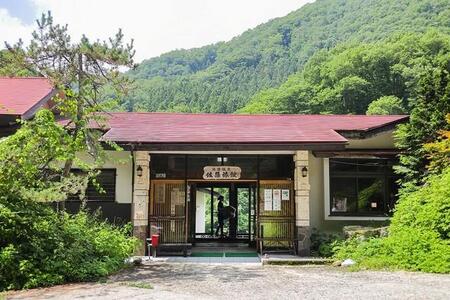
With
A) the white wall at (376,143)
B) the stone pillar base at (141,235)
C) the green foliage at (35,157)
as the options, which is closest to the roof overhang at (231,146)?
the white wall at (376,143)

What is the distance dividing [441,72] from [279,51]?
58.8m

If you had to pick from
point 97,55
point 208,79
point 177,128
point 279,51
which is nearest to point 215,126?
point 177,128

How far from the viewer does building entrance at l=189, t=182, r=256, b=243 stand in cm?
1459

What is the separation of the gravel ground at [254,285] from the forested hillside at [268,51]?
35.7 metres

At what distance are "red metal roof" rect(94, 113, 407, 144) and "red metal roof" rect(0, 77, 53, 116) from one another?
2.11 m

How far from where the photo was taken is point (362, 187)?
1255cm

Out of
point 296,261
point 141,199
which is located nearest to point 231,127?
point 141,199

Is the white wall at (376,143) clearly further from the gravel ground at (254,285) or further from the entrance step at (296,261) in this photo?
the gravel ground at (254,285)

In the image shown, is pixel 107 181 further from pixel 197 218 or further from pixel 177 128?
pixel 197 218

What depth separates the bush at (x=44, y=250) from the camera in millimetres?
7184

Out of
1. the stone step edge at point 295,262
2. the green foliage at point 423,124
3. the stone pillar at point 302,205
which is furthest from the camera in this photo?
the stone pillar at point 302,205

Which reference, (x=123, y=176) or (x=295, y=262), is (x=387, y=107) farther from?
(x=295, y=262)

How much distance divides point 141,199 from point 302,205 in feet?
12.9

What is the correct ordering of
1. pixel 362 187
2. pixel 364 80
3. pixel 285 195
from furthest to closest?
pixel 364 80 < pixel 362 187 < pixel 285 195
